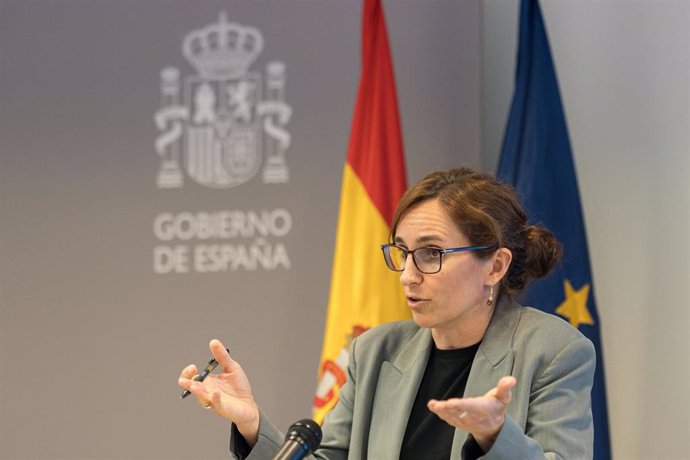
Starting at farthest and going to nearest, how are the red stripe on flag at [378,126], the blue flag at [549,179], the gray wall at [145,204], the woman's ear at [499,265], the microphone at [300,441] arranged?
the gray wall at [145,204] → the red stripe on flag at [378,126] → the blue flag at [549,179] → the woman's ear at [499,265] → the microphone at [300,441]

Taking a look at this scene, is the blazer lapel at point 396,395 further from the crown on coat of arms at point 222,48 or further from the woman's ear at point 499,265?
the crown on coat of arms at point 222,48

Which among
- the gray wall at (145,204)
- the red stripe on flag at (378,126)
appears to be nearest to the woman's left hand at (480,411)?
the red stripe on flag at (378,126)

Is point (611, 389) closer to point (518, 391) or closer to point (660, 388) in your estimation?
point (660, 388)

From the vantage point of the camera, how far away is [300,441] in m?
1.74

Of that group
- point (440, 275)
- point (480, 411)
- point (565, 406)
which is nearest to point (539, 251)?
point (440, 275)

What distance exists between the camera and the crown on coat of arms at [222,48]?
4062 mm

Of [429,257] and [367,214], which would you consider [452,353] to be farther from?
[367,214]

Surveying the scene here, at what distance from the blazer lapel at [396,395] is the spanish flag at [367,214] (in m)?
1.11

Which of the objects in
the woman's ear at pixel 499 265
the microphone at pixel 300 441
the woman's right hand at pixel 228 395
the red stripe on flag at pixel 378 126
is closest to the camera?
the microphone at pixel 300 441

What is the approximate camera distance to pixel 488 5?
4332 millimetres

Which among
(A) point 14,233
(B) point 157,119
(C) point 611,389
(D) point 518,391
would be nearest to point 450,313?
(D) point 518,391

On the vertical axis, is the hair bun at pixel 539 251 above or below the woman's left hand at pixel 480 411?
above

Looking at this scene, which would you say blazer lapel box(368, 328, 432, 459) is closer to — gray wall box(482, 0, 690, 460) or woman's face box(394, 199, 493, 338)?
woman's face box(394, 199, 493, 338)

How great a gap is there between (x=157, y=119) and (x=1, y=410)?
51.5 inches
